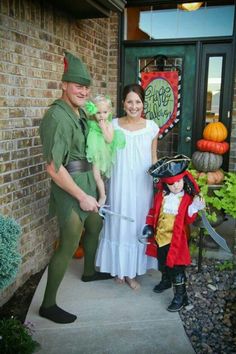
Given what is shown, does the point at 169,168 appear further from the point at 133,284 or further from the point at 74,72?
the point at 133,284

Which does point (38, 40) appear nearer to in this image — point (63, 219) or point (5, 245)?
point (63, 219)

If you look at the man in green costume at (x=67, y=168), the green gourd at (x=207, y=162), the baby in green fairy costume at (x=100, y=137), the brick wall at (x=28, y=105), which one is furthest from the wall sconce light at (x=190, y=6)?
the man in green costume at (x=67, y=168)

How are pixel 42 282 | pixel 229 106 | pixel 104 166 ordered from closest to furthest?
pixel 104 166
pixel 42 282
pixel 229 106

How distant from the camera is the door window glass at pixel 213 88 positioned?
5008 millimetres

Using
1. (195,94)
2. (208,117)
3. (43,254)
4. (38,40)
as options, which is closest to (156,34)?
(195,94)

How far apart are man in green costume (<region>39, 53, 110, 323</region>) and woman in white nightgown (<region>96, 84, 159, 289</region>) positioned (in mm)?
318

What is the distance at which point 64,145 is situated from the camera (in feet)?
8.36

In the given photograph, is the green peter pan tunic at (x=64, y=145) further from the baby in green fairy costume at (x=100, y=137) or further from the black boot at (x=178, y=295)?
the black boot at (x=178, y=295)

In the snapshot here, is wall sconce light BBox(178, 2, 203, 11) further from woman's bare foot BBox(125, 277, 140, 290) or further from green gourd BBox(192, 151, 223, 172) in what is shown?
woman's bare foot BBox(125, 277, 140, 290)

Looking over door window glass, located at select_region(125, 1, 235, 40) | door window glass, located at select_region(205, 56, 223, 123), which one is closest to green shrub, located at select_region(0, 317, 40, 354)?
door window glass, located at select_region(205, 56, 223, 123)

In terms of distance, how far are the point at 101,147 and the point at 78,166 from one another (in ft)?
0.80

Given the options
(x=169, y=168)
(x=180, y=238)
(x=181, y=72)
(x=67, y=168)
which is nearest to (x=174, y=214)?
(x=180, y=238)

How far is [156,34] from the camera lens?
5.17 m

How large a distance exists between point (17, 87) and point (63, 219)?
1161mm
